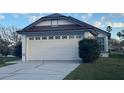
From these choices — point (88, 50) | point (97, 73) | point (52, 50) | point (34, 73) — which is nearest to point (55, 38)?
point (52, 50)

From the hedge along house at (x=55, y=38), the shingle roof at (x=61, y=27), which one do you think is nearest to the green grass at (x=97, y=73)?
the hedge along house at (x=55, y=38)

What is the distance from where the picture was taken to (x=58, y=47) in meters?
21.5

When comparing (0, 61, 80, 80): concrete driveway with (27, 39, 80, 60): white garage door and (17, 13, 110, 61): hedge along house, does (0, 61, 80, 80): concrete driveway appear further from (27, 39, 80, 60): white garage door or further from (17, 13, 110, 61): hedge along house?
(17, 13, 110, 61): hedge along house

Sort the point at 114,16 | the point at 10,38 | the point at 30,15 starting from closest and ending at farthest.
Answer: the point at 30,15, the point at 114,16, the point at 10,38

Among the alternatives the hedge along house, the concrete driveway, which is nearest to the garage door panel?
the hedge along house

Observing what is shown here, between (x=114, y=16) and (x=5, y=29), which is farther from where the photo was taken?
(x=5, y=29)

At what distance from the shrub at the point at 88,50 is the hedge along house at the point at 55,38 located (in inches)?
60.5

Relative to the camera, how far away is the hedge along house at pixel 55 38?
833 inches

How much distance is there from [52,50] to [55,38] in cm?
121

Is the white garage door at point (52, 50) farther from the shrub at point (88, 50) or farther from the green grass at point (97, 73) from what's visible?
the green grass at point (97, 73)
